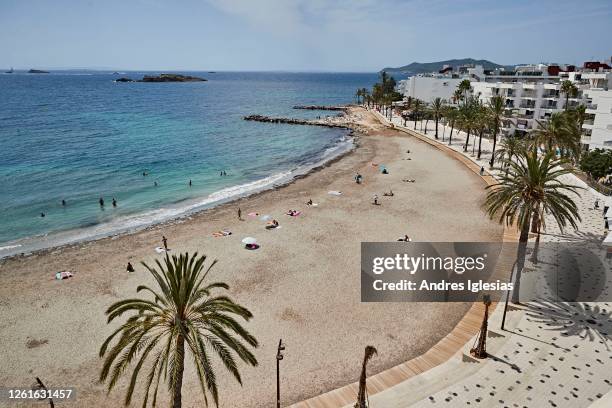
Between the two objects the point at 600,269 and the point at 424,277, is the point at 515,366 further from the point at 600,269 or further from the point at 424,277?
the point at 600,269

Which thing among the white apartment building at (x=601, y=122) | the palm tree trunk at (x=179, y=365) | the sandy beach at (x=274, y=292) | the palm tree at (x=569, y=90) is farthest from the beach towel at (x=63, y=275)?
the palm tree at (x=569, y=90)

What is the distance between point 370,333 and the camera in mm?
23609

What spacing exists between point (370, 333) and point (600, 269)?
1784cm

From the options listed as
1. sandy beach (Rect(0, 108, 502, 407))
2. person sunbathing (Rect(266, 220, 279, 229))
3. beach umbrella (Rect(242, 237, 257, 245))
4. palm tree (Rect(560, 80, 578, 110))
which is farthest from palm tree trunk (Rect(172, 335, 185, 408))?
palm tree (Rect(560, 80, 578, 110))

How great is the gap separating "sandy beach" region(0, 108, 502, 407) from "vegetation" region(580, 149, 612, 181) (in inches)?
473

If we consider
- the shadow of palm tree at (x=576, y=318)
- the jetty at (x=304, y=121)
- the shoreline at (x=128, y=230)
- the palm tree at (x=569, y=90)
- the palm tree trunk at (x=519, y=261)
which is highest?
the palm tree at (x=569, y=90)

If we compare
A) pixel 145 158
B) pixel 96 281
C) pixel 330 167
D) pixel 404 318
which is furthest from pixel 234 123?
pixel 404 318

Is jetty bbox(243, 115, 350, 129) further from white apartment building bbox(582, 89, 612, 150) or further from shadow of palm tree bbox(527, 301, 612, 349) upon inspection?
shadow of palm tree bbox(527, 301, 612, 349)

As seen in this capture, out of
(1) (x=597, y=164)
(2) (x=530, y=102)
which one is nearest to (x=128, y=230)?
(1) (x=597, y=164)

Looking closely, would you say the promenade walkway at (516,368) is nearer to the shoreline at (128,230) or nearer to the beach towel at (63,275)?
the beach towel at (63,275)

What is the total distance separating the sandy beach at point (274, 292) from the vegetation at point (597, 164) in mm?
12006

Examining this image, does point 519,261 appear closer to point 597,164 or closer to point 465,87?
point 597,164

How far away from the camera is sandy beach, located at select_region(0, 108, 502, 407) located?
20.8 meters

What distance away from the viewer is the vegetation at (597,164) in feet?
145
